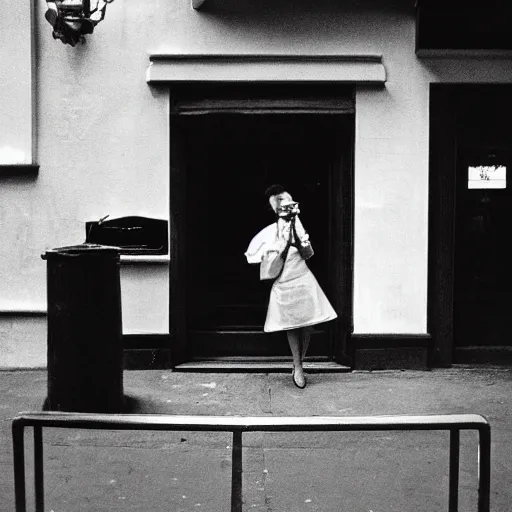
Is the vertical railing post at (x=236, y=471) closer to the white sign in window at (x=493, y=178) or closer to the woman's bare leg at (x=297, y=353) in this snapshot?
the woman's bare leg at (x=297, y=353)

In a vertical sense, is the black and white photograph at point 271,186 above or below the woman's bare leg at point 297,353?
above

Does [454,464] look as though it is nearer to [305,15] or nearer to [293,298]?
[293,298]

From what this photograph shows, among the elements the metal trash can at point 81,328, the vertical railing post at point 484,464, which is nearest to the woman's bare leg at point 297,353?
the metal trash can at point 81,328

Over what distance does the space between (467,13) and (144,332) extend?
15.3ft

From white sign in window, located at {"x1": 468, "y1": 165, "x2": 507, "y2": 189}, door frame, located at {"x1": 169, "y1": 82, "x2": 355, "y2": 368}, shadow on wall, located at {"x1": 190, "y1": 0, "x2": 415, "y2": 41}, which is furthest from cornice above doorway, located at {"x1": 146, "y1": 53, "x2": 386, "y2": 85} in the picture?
white sign in window, located at {"x1": 468, "y1": 165, "x2": 507, "y2": 189}

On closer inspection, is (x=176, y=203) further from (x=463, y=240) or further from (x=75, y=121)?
(x=463, y=240)

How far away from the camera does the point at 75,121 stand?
7.98m

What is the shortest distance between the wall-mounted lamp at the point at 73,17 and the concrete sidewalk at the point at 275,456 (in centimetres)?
341

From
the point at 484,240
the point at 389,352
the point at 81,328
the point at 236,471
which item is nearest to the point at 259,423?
the point at 236,471

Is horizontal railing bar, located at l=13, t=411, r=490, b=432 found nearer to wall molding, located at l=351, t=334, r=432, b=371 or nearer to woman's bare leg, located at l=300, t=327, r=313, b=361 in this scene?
woman's bare leg, located at l=300, t=327, r=313, b=361

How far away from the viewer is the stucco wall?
792cm

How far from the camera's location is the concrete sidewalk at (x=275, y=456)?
15.3ft

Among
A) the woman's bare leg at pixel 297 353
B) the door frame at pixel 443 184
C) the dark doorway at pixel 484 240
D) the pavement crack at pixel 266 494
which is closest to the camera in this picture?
the pavement crack at pixel 266 494

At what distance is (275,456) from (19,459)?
101 inches
